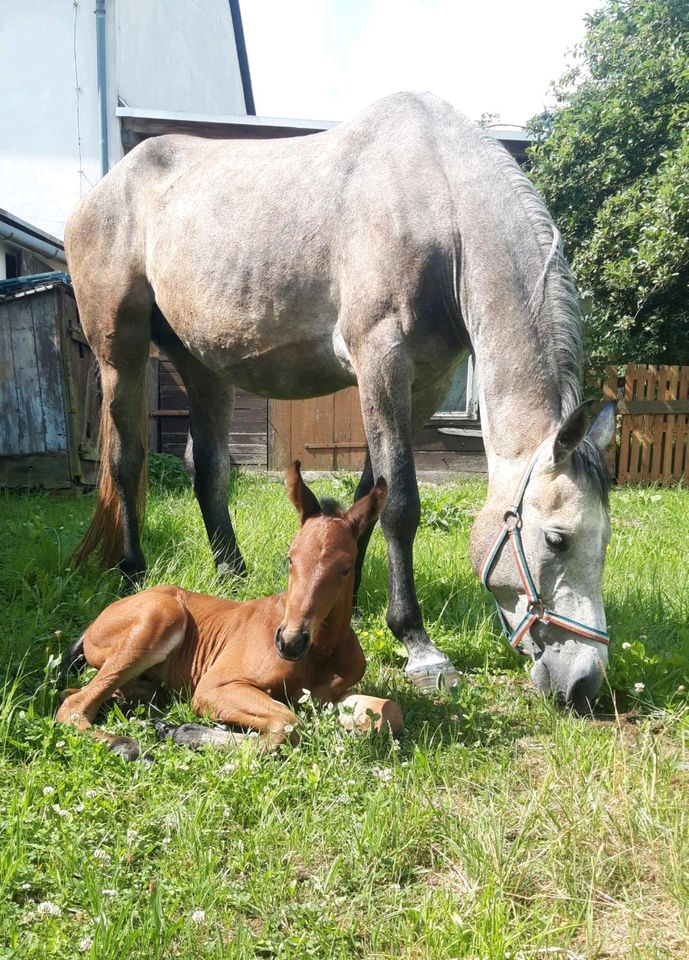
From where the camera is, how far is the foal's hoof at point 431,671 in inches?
132

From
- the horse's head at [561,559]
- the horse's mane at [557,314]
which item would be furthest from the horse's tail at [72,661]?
the horse's mane at [557,314]

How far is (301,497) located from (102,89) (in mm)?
11871

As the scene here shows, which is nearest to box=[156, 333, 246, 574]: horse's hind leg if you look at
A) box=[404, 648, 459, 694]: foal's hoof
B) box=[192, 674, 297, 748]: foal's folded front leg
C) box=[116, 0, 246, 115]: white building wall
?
box=[404, 648, 459, 694]: foal's hoof

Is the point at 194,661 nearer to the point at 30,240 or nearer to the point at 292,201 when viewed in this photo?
the point at 292,201

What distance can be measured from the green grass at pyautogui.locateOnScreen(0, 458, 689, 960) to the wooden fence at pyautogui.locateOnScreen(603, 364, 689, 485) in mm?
8162

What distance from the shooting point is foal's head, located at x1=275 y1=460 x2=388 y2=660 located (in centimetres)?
252

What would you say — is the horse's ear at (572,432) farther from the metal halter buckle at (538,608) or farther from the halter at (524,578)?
the metal halter buckle at (538,608)

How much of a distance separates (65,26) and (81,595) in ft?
40.3

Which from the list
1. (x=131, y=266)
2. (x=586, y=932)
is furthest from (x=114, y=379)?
(x=586, y=932)

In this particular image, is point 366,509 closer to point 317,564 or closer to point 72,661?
point 317,564

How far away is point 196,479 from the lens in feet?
17.1

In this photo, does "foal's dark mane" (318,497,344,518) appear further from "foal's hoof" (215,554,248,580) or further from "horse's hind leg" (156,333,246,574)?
"horse's hind leg" (156,333,246,574)

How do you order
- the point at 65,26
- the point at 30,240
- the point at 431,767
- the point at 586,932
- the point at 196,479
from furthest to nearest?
the point at 65,26
the point at 30,240
the point at 196,479
the point at 431,767
the point at 586,932

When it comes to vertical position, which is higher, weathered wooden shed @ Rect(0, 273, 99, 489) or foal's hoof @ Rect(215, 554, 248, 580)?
weathered wooden shed @ Rect(0, 273, 99, 489)
